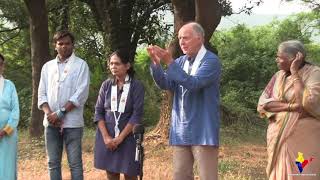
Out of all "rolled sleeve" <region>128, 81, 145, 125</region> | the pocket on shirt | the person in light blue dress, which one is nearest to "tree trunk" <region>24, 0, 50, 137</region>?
the person in light blue dress

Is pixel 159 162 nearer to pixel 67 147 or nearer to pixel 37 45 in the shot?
pixel 67 147

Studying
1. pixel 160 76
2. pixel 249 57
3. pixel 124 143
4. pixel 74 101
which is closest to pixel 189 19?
pixel 74 101

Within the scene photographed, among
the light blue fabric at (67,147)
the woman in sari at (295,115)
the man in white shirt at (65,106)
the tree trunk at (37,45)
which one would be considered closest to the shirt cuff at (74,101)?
the man in white shirt at (65,106)

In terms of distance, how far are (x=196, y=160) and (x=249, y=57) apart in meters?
21.6

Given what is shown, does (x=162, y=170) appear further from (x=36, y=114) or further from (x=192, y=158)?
(x=36, y=114)

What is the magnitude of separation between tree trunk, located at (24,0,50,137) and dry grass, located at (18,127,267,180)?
3.23 feet

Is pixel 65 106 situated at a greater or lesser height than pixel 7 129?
greater

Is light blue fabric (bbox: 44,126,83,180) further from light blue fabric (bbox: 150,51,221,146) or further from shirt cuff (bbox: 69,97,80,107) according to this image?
light blue fabric (bbox: 150,51,221,146)

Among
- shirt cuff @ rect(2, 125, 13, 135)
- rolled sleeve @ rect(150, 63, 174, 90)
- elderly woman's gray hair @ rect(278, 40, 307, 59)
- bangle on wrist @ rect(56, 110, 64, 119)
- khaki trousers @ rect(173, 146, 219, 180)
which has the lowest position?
khaki trousers @ rect(173, 146, 219, 180)

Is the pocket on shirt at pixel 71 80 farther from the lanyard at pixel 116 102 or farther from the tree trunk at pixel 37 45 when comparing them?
the tree trunk at pixel 37 45

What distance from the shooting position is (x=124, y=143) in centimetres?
523

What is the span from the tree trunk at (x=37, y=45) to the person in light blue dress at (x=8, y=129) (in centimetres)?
628

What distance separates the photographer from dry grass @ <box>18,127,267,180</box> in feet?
24.1

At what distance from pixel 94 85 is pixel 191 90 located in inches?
565
